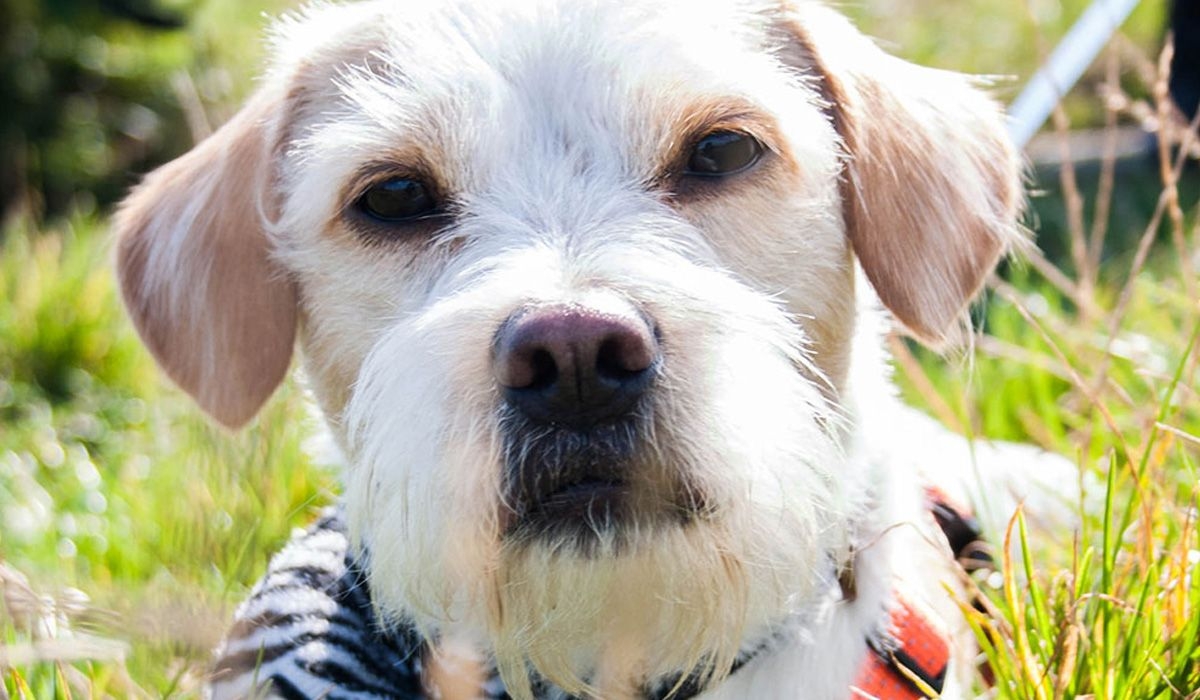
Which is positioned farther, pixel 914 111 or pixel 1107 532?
pixel 914 111

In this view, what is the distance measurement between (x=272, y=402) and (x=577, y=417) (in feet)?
4.84

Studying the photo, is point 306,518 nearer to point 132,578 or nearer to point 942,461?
point 132,578

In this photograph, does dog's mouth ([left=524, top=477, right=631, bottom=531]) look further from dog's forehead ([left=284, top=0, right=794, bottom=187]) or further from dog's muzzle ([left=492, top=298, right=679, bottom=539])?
dog's forehead ([left=284, top=0, right=794, bottom=187])

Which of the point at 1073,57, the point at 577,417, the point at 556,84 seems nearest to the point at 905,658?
the point at 577,417

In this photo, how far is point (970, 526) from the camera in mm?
2941

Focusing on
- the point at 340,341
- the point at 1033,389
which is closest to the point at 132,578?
the point at 340,341

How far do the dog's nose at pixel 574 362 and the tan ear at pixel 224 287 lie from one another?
944 millimetres

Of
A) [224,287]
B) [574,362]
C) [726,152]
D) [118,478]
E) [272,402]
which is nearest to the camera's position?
[574,362]

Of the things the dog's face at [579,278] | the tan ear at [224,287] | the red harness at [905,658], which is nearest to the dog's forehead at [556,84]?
the dog's face at [579,278]

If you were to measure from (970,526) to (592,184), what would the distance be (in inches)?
48.8

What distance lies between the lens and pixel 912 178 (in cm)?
258

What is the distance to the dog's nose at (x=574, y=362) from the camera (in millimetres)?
1826

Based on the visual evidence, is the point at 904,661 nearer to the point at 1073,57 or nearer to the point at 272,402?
the point at 272,402

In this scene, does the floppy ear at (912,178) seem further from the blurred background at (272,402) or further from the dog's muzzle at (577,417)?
the dog's muzzle at (577,417)
